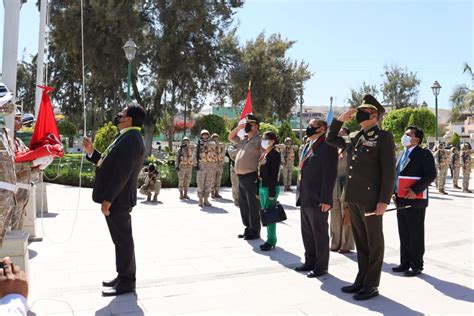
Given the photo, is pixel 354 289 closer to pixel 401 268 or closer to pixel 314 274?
pixel 314 274

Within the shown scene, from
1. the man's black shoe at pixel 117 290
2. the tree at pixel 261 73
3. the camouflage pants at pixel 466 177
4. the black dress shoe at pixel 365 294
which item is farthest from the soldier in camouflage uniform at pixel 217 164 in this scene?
the tree at pixel 261 73

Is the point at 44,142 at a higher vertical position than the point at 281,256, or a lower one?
higher

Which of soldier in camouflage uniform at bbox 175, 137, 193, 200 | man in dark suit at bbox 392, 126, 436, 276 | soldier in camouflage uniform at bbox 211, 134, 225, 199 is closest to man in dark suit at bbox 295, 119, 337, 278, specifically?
man in dark suit at bbox 392, 126, 436, 276

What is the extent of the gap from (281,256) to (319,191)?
4.54 feet

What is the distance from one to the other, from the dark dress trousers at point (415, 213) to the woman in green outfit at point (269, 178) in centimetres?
169

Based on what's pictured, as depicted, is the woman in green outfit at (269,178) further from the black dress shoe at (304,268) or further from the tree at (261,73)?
the tree at (261,73)

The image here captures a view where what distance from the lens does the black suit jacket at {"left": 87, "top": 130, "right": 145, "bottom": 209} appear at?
4.13 meters

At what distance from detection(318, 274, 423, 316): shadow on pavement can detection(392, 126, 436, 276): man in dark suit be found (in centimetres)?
103

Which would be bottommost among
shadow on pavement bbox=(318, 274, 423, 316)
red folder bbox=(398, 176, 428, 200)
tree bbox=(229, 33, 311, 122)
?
shadow on pavement bbox=(318, 274, 423, 316)

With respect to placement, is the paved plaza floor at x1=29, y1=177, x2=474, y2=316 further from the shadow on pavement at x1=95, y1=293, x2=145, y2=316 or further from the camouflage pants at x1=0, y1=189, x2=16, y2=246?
the camouflage pants at x1=0, y1=189, x2=16, y2=246

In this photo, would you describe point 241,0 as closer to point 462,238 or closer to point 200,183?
point 200,183

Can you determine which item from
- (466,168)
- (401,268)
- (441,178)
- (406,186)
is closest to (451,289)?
(401,268)

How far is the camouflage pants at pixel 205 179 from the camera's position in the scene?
10.7 meters

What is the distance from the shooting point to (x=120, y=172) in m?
4.13
